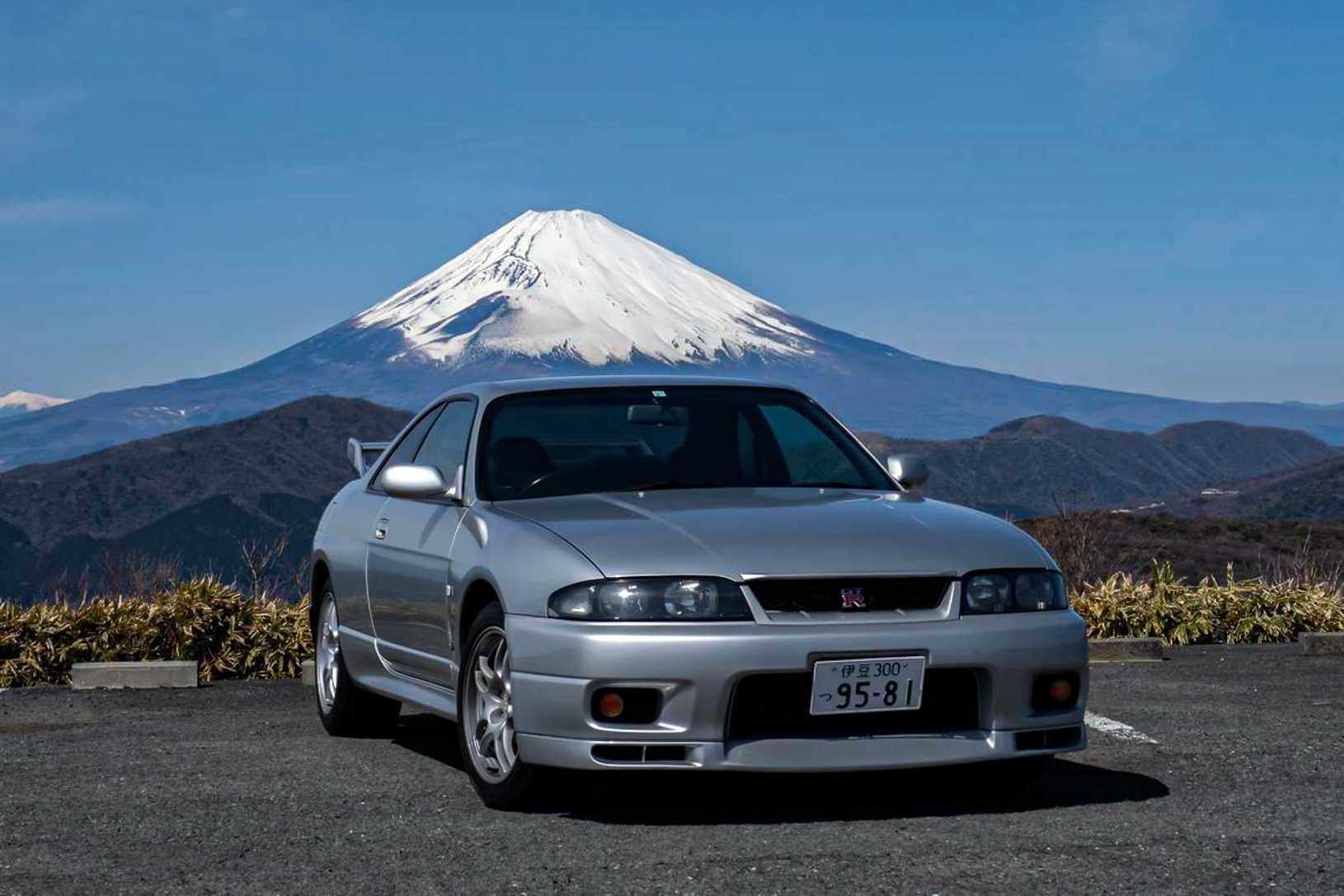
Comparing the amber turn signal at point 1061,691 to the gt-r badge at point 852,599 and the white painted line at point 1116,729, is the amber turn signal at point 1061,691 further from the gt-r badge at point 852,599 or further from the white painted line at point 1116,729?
the white painted line at point 1116,729

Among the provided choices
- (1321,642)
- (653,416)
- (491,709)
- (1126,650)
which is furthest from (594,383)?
(1321,642)

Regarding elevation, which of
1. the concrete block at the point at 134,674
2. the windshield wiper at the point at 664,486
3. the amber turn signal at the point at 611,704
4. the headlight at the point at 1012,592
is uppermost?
the windshield wiper at the point at 664,486

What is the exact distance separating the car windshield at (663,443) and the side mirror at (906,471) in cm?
5

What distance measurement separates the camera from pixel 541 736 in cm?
548

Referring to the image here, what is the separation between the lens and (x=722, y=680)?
5.28 meters

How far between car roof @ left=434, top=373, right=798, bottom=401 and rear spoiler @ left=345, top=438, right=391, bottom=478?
1.21 m

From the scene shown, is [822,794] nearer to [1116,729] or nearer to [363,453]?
[1116,729]

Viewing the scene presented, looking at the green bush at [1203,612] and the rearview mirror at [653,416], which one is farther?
Result: the green bush at [1203,612]

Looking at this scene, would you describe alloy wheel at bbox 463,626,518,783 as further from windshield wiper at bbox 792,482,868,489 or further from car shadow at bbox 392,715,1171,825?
windshield wiper at bbox 792,482,868,489

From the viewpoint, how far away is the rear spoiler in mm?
8422

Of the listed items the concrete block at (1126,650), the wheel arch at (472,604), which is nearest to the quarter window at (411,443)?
the wheel arch at (472,604)

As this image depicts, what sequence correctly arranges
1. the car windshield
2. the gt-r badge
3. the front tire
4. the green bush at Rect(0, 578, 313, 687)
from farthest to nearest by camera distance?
the green bush at Rect(0, 578, 313, 687) < the car windshield < the front tire < the gt-r badge

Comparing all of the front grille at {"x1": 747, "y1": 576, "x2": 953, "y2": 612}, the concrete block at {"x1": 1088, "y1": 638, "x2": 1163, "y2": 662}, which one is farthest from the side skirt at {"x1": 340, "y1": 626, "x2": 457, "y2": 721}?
the concrete block at {"x1": 1088, "y1": 638, "x2": 1163, "y2": 662}

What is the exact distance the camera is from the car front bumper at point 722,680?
17.3 feet
